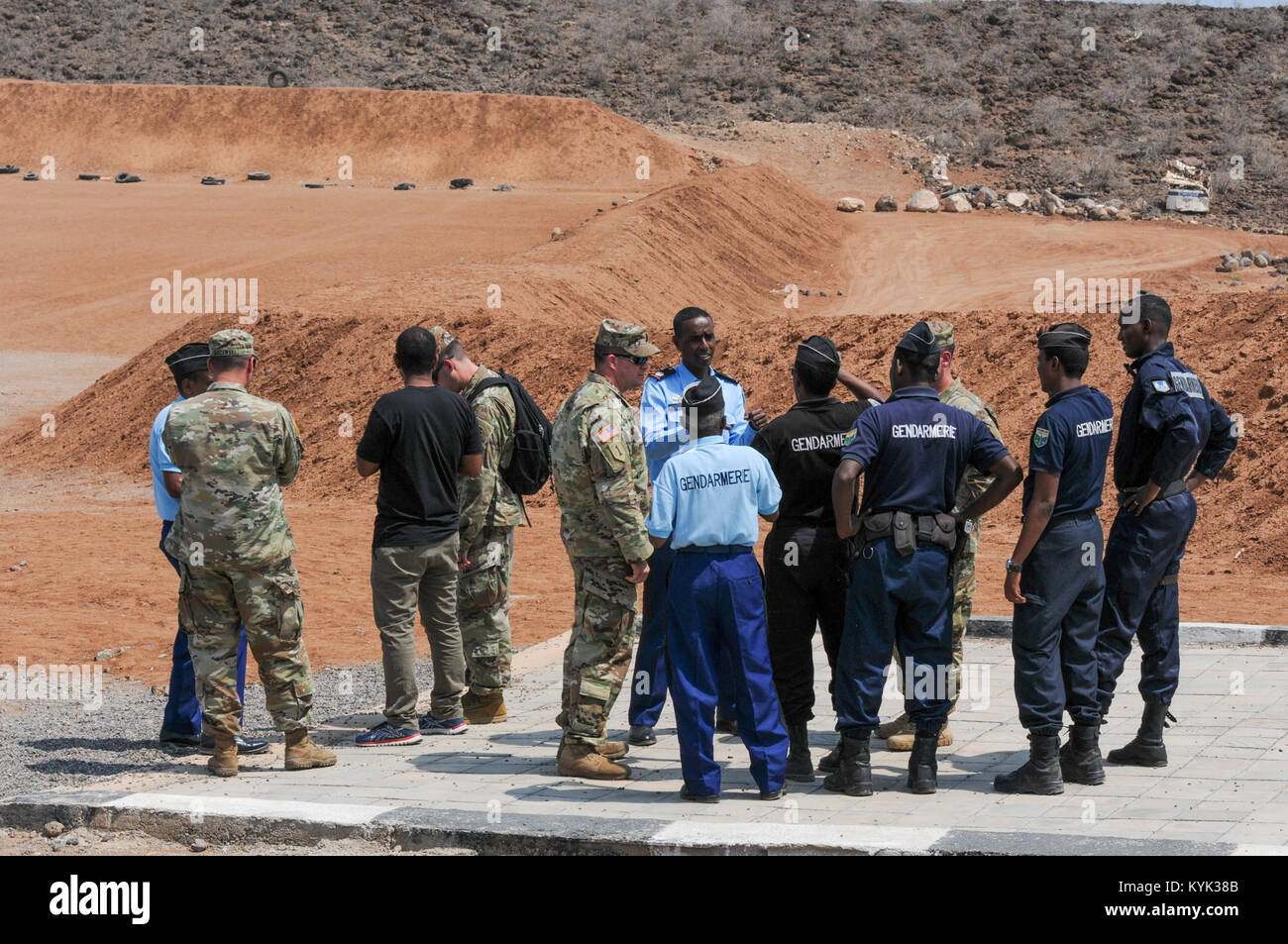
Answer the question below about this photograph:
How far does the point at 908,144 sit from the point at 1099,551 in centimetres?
5105

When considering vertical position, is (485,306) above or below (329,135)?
below

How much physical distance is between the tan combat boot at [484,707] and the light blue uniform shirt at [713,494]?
2353mm

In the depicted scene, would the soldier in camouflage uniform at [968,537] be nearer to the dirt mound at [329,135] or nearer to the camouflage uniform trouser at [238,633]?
the camouflage uniform trouser at [238,633]

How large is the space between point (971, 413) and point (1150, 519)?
3.37ft

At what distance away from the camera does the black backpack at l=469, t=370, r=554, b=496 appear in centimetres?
802

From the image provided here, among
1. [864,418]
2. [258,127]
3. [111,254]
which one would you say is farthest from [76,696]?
[258,127]

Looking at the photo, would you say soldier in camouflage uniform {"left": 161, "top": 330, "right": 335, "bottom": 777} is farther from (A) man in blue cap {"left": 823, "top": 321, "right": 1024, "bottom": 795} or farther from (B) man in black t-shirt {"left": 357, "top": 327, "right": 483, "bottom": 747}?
(A) man in blue cap {"left": 823, "top": 321, "right": 1024, "bottom": 795}

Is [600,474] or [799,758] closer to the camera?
[600,474]

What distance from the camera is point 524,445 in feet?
26.3

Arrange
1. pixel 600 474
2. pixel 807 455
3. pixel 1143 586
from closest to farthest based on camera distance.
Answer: pixel 600 474
pixel 807 455
pixel 1143 586

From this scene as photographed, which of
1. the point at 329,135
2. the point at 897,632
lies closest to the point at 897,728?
the point at 897,632

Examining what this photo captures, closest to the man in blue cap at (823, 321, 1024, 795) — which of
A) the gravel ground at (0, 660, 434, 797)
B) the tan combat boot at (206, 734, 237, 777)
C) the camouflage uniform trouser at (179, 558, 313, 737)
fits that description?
the camouflage uniform trouser at (179, 558, 313, 737)

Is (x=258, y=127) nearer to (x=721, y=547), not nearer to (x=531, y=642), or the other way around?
(x=531, y=642)

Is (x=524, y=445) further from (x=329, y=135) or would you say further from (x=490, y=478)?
(x=329, y=135)
